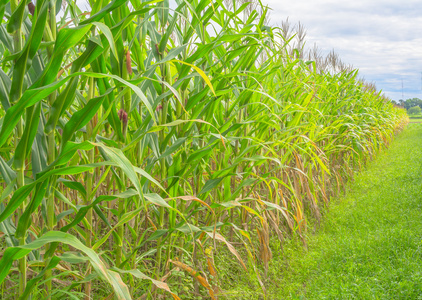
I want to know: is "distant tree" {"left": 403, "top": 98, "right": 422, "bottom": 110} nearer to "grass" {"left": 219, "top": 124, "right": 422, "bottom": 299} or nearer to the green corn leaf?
"grass" {"left": 219, "top": 124, "right": 422, "bottom": 299}

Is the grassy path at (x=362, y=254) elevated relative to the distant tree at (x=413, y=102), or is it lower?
lower

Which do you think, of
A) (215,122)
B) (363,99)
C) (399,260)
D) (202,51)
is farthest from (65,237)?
(363,99)

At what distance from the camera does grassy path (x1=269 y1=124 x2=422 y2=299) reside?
172 centimetres

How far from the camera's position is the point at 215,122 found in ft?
4.89

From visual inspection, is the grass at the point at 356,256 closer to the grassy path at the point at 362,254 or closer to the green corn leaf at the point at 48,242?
the grassy path at the point at 362,254

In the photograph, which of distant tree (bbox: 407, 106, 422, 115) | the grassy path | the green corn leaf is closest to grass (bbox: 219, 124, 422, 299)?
the grassy path

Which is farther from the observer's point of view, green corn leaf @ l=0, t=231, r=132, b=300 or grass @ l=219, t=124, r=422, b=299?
grass @ l=219, t=124, r=422, b=299

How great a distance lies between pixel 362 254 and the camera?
2.10 meters

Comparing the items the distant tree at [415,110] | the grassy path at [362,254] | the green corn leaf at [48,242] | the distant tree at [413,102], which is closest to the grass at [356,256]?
the grassy path at [362,254]

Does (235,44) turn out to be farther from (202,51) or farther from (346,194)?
(346,194)

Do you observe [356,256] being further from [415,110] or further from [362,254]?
[415,110]

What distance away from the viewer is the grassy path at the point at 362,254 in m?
1.72

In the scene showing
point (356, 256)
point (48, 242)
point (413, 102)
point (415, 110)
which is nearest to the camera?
point (48, 242)

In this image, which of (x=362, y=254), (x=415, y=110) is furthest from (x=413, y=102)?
(x=362, y=254)
